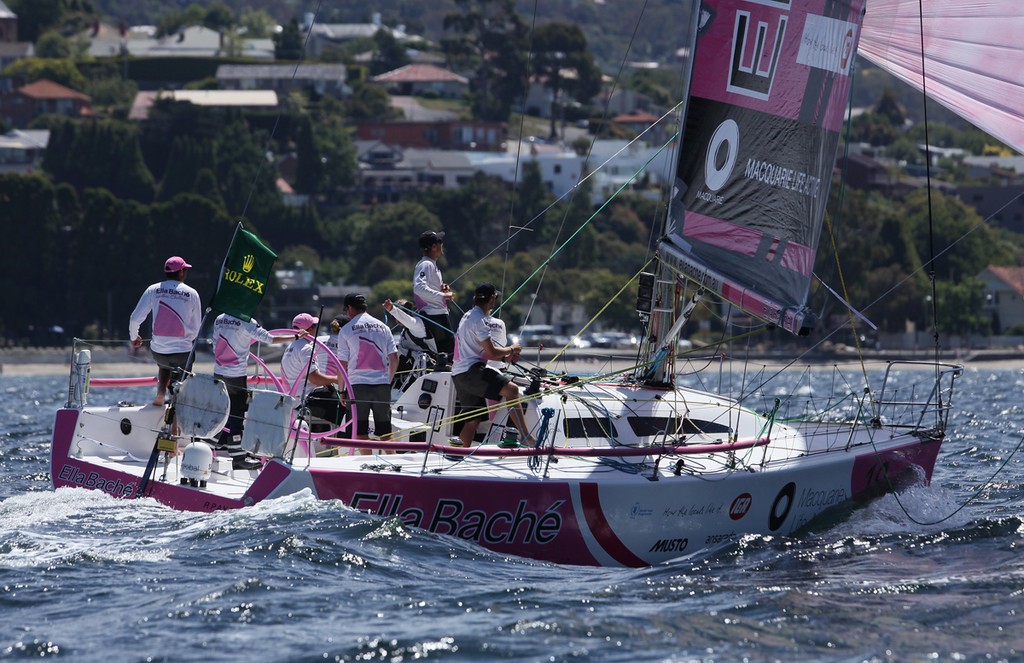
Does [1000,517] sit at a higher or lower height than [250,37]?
higher

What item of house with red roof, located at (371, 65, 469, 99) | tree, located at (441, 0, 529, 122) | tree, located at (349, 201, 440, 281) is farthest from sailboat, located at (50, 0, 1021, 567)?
house with red roof, located at (371, 65, 469, 99)

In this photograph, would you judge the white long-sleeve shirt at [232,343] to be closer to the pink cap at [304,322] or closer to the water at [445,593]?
the pink cap at [304,322]

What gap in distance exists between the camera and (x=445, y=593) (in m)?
8.82

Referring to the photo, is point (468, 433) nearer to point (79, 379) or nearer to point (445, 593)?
point (445, 593)

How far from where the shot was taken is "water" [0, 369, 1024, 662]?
7922 millimetres

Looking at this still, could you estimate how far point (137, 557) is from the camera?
932 cm

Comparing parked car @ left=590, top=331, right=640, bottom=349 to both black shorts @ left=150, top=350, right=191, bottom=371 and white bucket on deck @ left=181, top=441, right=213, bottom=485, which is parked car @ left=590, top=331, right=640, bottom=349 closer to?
black shorts @ left=150, top=350, right=191, bottom=371

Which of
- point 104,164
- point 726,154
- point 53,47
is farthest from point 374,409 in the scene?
point 53,47

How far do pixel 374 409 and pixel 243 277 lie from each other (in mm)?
1296

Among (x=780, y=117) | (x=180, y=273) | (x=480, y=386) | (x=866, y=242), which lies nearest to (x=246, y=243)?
(x=180, y=273)

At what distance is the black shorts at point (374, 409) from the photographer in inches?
443

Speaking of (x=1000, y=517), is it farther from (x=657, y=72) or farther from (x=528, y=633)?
(x=657, y=72)

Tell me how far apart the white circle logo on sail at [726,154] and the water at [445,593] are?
252 centimetres

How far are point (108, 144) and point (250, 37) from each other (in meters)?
75.1
